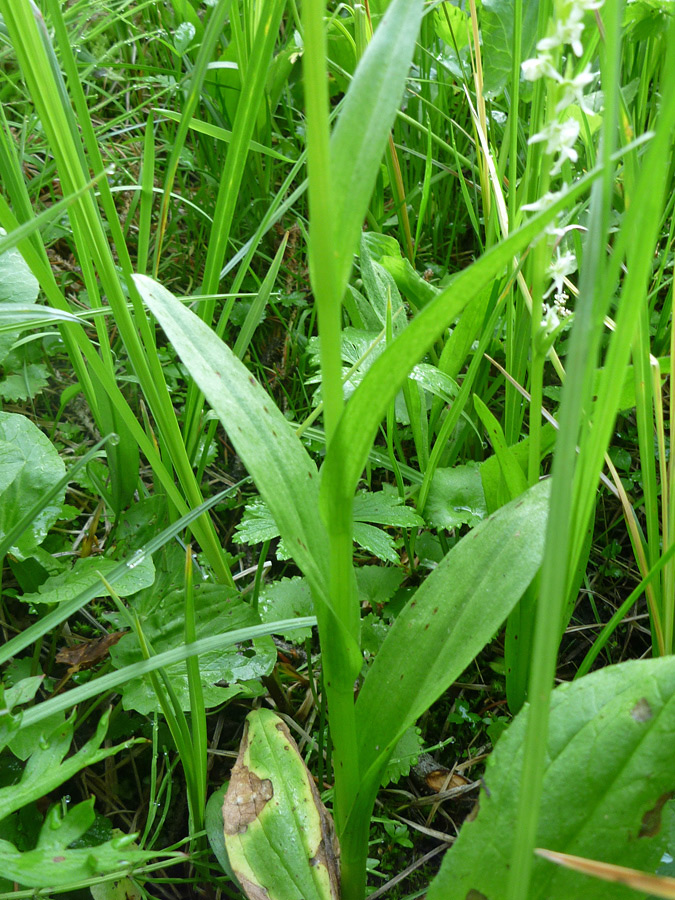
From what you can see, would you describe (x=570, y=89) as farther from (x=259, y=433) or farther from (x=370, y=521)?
(x=370, y=521)

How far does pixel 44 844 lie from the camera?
1.91 ft

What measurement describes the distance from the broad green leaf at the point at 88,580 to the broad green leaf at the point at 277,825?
0.22 metres

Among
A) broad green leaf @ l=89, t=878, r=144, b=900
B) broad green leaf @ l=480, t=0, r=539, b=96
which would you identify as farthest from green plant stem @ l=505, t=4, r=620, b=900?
broad green leaf @ l=480, t=0, r=539, b=96

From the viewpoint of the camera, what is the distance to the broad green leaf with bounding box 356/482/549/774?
67 centimetres

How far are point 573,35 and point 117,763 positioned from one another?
3.11 feet

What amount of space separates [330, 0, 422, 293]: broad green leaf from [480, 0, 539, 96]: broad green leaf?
892mm

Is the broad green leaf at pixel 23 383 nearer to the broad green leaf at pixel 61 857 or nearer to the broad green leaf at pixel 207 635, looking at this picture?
the broad green leaf at pixel 207 635

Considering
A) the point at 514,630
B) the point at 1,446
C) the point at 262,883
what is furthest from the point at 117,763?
the point at 514,630

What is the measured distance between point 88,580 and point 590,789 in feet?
2.04

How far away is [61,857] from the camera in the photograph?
1.88 feet

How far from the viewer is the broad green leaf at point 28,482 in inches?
36.3

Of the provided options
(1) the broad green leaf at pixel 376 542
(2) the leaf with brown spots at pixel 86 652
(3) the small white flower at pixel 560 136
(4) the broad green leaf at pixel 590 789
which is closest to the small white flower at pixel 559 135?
(3) the small white flower at pixel 560 136

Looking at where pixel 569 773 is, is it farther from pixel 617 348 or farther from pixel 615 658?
pixel 615 658

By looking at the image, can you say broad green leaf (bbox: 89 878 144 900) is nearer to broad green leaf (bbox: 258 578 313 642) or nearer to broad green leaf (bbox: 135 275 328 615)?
broad green leaf (bbox: 258 578 313 642)
